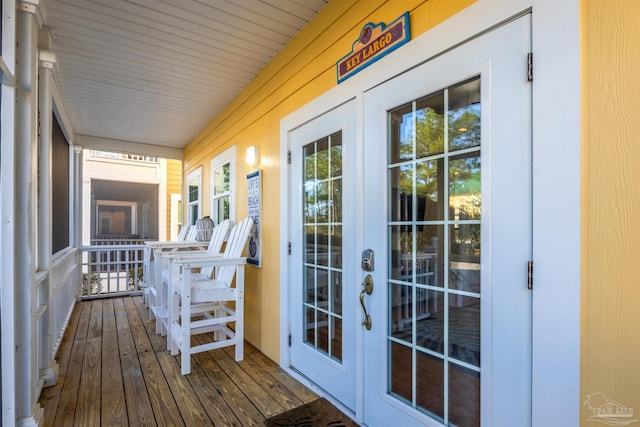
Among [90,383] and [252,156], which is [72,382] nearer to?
[90,383]

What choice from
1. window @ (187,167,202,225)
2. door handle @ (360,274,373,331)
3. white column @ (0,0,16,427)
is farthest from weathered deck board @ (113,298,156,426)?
window @ (187,167,202,225)

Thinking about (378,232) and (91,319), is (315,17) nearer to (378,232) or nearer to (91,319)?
(378,232)

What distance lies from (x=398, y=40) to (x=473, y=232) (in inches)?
41.7

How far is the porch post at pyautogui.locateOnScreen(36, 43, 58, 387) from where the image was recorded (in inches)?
94.2

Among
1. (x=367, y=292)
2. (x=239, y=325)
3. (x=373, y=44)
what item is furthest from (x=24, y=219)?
(x=373, y=44)

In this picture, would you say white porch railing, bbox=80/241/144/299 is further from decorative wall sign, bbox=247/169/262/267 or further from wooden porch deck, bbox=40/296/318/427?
decorative wall sign, bbox=247/169/262/267

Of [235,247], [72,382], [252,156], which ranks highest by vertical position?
[252,156]

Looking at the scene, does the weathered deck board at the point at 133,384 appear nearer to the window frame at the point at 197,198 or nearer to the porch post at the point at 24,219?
the porch post at the point at 24,219

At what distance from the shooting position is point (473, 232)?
138 cm

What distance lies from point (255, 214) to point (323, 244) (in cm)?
116

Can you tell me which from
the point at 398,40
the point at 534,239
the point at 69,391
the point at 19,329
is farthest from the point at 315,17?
the point at 69,391

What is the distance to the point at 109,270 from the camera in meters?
5.60

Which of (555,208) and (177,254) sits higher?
(555,208)

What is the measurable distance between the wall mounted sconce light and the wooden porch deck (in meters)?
1.87
